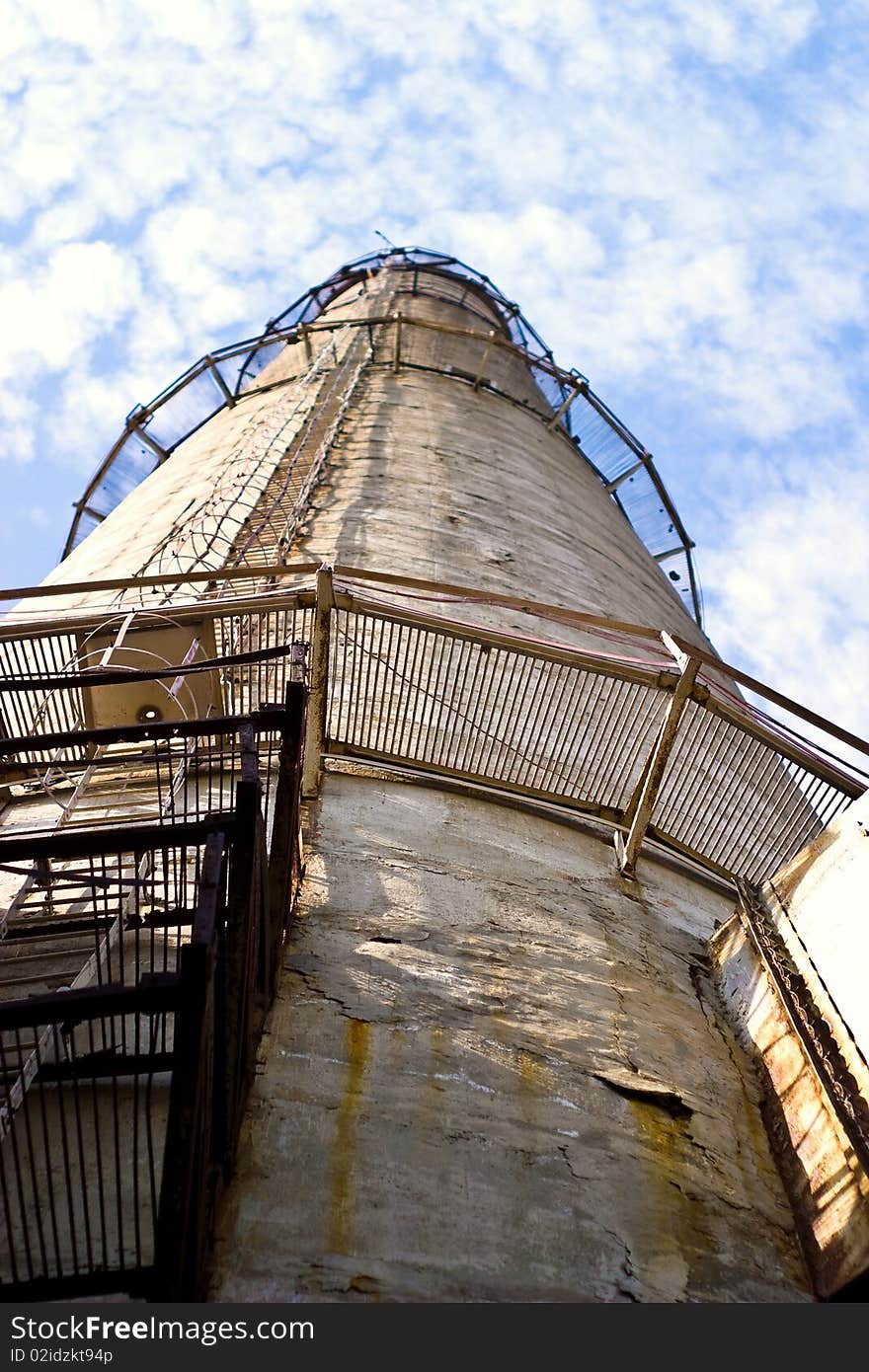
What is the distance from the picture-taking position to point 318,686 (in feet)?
23.2

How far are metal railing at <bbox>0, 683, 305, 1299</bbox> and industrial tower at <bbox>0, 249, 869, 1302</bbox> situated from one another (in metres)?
0.02

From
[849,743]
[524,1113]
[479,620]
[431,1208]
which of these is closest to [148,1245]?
[431,1208]

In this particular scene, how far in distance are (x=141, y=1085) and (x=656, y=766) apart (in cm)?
364

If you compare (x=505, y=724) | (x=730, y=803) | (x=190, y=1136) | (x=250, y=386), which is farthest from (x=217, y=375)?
(x=190, y=1136)

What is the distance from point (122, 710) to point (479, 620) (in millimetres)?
2763

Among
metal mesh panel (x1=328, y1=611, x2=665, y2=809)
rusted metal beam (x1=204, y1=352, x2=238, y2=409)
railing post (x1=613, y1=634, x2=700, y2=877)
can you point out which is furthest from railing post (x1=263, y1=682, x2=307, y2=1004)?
rusted metal beam (x1=204, y1=352, x2=238, y2=409)

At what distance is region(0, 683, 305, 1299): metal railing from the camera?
129 inches

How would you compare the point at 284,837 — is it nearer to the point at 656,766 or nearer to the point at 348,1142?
the point at 348,1142

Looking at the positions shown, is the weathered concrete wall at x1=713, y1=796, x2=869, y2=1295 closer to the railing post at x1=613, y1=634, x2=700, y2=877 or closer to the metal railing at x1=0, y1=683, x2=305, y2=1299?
the railing post at x1=613, y1=634, x2=700, y2=877

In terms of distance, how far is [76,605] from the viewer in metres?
9.67

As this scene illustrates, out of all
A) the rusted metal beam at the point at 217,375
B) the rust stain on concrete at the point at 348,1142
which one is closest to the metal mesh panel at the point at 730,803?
the rust stain on concrete at the point at 348,1142
